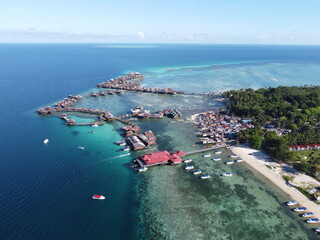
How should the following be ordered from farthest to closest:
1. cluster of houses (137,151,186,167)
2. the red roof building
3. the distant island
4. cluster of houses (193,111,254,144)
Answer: cluster of houses (193,111,254,144) < the distant island < the red roof building < cluster of houses (137,151,186,167)

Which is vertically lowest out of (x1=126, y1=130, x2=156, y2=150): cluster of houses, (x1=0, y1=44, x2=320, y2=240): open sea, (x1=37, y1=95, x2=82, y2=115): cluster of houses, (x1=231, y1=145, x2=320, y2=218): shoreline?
(x1=37, y1=95, x2=82, y2=115): cluster of houses

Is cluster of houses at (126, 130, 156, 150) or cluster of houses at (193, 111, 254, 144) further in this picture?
cluster of houses at (193, 111, 254, 144)

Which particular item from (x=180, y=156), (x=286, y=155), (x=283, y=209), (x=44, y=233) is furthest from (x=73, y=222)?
(x=286, y=155)

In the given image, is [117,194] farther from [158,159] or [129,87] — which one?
[129,87]

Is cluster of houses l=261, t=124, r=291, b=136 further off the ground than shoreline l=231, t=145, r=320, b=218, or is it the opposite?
cluster of houses l=261, t=124, r=291, b=136

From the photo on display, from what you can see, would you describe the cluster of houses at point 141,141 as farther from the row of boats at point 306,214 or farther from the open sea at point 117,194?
the row of boats at point 306,214

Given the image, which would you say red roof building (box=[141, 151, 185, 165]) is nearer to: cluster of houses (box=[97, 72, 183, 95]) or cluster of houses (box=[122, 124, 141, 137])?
cluster of houses (box=[122, 124, 141, 137])

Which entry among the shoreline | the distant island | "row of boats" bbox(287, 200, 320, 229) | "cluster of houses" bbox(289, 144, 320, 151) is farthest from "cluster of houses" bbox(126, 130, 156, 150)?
"cluster of houses" bbox(289, 144, 320, 151)
